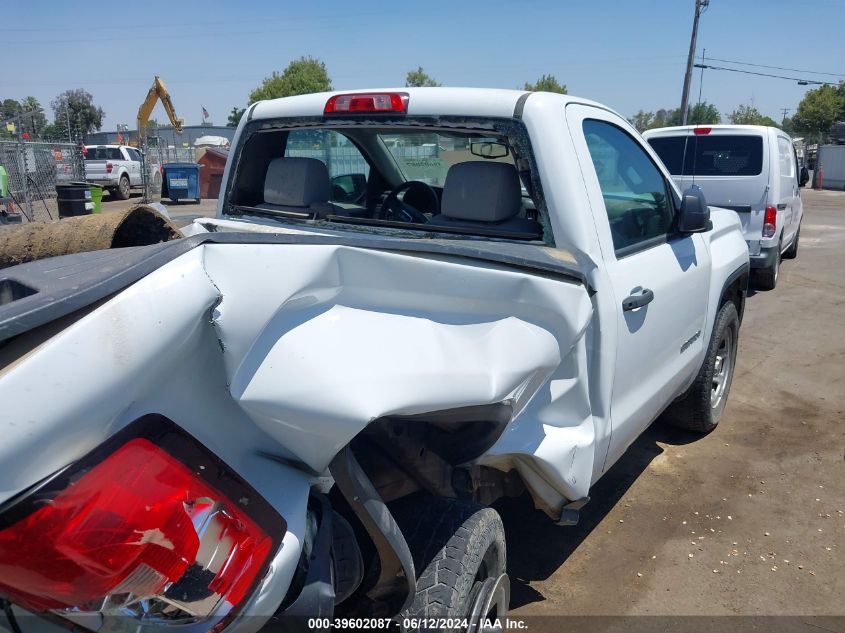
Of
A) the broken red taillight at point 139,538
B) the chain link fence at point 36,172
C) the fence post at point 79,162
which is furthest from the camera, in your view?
the fence post at point 79,162

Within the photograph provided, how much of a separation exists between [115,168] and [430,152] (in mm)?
23319

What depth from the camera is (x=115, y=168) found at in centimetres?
2428

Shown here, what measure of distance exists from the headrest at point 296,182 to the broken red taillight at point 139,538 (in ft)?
7.11

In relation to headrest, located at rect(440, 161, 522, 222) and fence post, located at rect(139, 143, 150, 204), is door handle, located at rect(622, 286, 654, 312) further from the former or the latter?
fence post, located at rect(139, 143, 150, 204)

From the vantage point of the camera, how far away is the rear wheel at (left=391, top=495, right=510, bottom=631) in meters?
2.01

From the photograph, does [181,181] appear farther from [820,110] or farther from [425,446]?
[820,110]

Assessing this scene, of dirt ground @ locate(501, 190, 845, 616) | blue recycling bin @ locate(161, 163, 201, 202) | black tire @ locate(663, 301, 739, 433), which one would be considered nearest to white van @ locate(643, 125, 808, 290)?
dirt ground @ locate(501, 190, 845, 616)

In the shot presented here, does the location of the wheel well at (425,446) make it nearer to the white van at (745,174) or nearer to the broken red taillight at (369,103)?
the broken red taillight at (369,103)

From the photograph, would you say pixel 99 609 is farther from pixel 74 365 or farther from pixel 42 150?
pixel 42 150

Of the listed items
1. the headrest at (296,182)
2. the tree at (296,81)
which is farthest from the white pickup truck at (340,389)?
the tree at (296,81)

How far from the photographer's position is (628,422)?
9.96 ft

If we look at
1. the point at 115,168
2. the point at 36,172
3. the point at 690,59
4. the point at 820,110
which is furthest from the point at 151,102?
the point at 820,110

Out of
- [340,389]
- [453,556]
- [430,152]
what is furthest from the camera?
[430,152]

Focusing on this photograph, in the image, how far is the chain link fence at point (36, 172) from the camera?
655 inches
